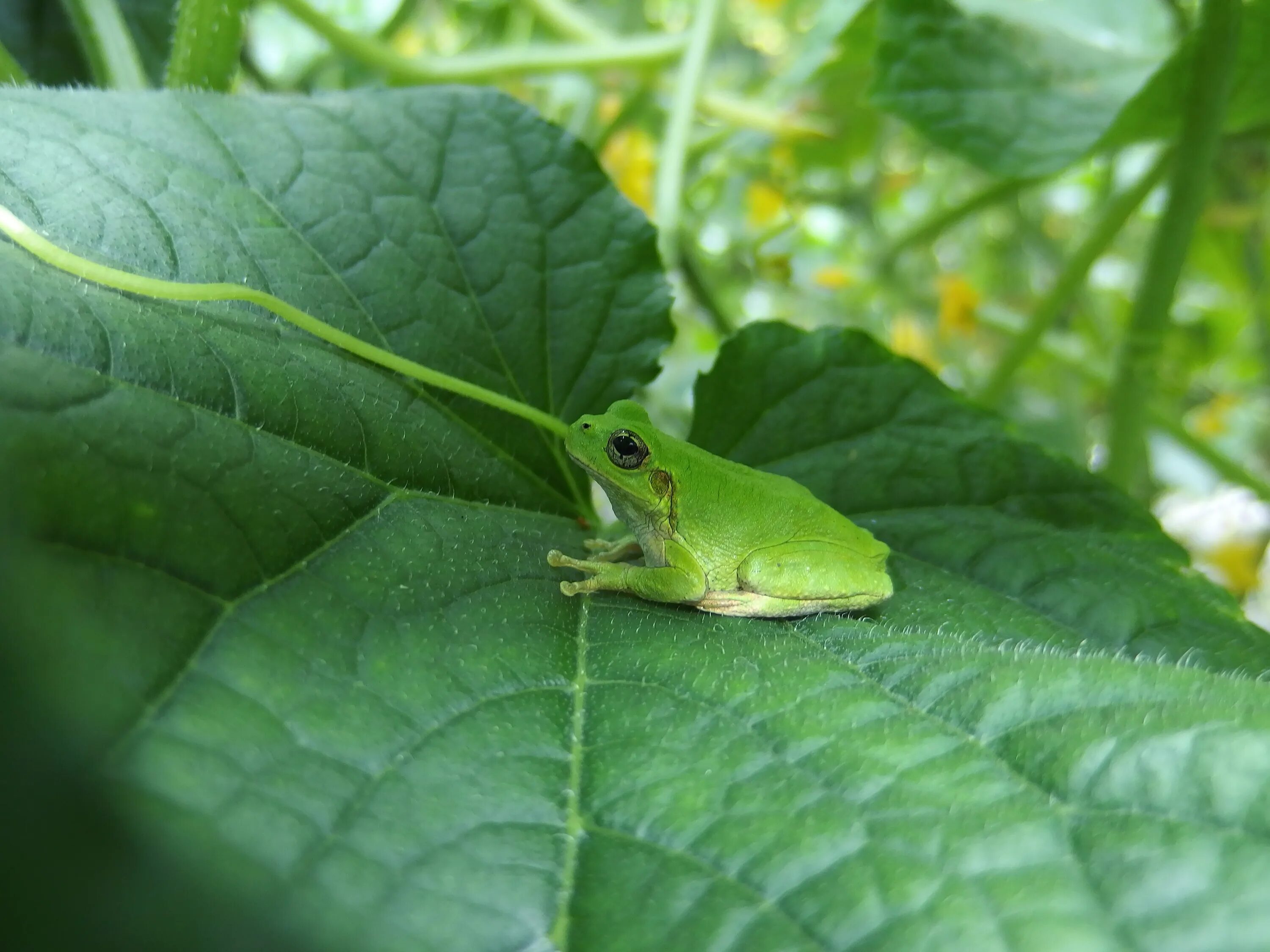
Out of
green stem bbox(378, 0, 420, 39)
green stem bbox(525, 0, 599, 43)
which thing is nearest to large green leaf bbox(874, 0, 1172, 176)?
green stem bbox(525, 0, 599, 43)

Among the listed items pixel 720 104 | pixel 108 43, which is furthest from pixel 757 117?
pixel 108 43

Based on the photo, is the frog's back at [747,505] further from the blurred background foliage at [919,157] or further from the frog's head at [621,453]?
the blurred background foliage at [919,157]

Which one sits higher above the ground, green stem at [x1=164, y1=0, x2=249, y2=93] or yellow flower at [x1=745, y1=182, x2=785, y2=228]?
yellow flower at [x1=745, y1=182, x2=785, y2=228]

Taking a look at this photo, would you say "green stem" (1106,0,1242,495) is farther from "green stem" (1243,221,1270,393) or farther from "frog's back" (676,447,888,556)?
"green stem" (1243,221,1270,393)

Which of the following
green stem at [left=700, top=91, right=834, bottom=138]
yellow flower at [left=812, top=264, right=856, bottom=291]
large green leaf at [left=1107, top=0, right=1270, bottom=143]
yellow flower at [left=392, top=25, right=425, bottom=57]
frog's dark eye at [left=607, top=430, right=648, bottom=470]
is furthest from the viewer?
yellow flower at [left=392, top=25, right=425, bottom=57]

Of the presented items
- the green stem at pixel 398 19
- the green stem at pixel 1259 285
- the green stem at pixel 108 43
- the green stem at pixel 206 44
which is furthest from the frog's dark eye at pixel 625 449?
the green stem at pixel 1259 285

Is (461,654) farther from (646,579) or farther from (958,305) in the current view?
(958,305)

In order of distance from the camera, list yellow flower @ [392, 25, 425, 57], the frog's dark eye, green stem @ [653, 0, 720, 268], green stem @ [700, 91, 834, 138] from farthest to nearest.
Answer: yellow flower @ [392, 25, 425, 57] → green stem @ [700, 91, 834, 138] → green stem @ [653, 0, 720, 268] → the frog's dark eye
